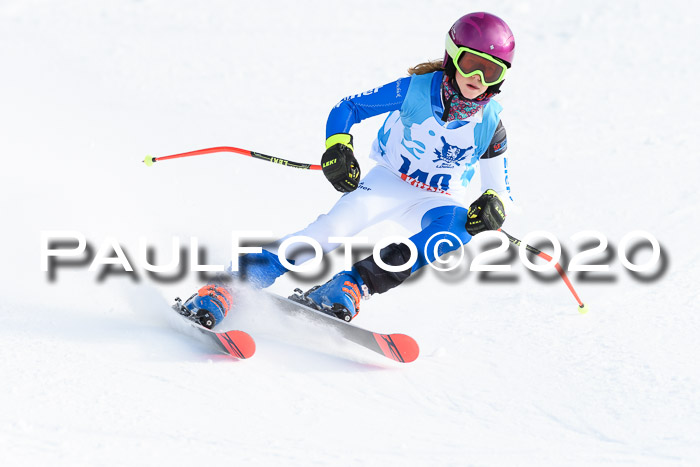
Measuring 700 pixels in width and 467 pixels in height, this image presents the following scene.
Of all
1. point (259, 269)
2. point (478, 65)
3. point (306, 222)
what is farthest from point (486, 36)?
point (306, 222)

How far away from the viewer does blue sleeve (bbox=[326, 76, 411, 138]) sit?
424 cm

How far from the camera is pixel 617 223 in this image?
607cm

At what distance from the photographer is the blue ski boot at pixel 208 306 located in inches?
161

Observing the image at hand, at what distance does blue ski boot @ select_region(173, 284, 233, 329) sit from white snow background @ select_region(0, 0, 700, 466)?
0.13m

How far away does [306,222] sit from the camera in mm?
6090

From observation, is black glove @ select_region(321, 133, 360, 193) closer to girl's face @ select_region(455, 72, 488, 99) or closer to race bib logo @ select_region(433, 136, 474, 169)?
race bib logo @ select_region(433, 136, 474, 169)

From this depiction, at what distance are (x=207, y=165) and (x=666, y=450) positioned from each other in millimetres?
4604

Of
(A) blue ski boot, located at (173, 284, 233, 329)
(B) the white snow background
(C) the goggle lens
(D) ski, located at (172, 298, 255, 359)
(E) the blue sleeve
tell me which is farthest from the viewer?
(E) the blue sleeve

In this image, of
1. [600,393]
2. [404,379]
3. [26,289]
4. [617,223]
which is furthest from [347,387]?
[617,223]

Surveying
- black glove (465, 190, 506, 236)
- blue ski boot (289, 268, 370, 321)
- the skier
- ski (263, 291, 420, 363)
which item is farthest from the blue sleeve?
ski (263, 291, 420, 363)

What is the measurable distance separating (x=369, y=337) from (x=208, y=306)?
79 cm

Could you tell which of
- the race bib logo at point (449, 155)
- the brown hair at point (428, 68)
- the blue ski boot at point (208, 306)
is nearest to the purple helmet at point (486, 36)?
the brown hair at point (428, 68)

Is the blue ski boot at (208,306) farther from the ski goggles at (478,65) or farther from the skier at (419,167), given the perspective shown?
the ski goggles at (478,65)

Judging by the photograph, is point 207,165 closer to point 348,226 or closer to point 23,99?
point 23,99
